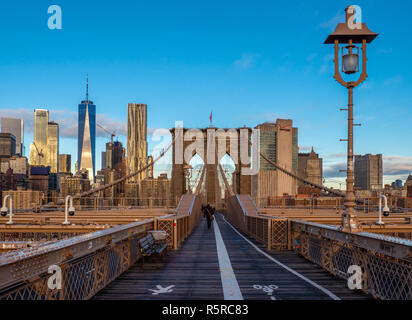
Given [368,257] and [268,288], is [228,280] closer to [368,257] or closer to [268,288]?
[268,288]

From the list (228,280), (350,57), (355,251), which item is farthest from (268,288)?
(350,57)

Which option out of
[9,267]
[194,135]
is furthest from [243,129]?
[9,267]

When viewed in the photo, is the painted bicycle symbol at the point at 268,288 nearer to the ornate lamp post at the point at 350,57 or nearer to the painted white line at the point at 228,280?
the painted white line at the point at 228,280

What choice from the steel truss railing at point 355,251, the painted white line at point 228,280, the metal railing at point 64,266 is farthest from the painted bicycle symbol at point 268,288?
the metal railing at point 64,266

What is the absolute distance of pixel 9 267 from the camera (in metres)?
4.68

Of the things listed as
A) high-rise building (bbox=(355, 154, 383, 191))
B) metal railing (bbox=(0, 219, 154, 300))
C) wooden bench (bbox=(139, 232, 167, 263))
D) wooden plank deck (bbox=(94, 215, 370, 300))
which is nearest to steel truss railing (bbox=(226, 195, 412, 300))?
wooden plank deck (bbox=(94, 215, 370, 300))

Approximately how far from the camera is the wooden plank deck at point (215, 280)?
760 centimetres

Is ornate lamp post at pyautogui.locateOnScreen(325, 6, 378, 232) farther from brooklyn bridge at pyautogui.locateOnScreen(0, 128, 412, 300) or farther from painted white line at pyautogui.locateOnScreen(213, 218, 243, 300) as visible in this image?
painted white line at pyautogui.locateOnScreen(213, 218, 243, 300)

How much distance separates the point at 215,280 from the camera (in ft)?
29.5

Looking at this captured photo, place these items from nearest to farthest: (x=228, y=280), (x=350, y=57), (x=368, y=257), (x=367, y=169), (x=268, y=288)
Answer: (x=368, y=257) → (x=268, y=288) → (x=228, y=280) → (x=350, y=57) → (x=367, y=169)

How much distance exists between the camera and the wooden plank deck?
760cm

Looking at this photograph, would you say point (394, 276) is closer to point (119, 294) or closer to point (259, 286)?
point (259, 286)

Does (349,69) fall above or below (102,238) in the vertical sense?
above
